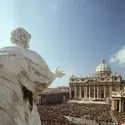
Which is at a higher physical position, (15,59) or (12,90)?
(15,59)

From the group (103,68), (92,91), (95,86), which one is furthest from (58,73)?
(103,68)

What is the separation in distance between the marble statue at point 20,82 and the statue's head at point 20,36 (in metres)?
0.04

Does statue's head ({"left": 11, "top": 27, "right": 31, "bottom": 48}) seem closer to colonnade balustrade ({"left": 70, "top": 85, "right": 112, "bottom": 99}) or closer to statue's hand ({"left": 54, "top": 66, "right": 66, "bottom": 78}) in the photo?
statue's hand ({"left": 54, "top": 66, "right": 66, "bottom": 78})

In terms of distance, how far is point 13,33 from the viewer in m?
3.02

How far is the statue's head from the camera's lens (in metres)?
3.00

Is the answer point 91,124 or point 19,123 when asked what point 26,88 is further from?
point 91,124

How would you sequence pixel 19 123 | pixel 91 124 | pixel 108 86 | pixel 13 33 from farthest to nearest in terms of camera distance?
pixel 108 86 → pixel 91 124 → pixel 13 33 → pixel 19 123

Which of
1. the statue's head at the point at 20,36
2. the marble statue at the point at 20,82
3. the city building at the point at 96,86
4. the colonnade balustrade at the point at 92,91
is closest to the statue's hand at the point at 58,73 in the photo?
the marble statue at the point at 20,82

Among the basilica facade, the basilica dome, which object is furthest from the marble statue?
the basilica dome

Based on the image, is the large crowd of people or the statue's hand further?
the large crowd of people

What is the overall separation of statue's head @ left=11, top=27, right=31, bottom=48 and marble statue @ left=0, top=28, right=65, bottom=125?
4 centimetres

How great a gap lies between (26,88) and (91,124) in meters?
22.5

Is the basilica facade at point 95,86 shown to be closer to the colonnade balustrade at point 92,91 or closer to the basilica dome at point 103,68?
the colonnade balustrade at point 92,91

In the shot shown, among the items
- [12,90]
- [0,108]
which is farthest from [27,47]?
[0,108]
